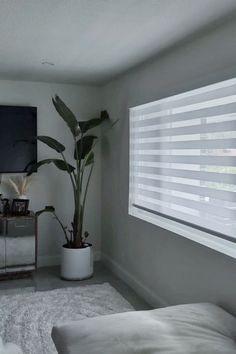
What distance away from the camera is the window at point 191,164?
8.05 feet

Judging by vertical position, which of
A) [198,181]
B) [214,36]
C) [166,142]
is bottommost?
[198,181]

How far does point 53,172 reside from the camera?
470 cm

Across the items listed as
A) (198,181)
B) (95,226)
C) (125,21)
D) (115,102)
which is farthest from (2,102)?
(198,181)

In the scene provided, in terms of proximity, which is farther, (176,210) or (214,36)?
(176,210)

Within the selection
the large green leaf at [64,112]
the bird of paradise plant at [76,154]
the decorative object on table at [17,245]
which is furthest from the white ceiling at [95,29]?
the decorative object on table at [17,245]

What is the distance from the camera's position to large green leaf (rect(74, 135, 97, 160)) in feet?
14.3

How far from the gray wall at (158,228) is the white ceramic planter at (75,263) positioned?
417mm

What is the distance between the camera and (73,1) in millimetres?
2100

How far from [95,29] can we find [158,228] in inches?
69.1

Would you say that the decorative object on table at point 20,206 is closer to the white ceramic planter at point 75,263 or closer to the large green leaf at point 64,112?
the white ceramic planter at point 75,263

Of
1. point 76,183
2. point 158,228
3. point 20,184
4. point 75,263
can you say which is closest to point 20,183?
point 20,184

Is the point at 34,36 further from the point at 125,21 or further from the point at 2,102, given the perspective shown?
the point at 2,102

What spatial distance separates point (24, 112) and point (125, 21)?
2.36m

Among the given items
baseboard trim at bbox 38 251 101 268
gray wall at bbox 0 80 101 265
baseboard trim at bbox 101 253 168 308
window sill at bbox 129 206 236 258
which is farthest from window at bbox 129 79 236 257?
baseboard trim at bbox 38 251 101 268
